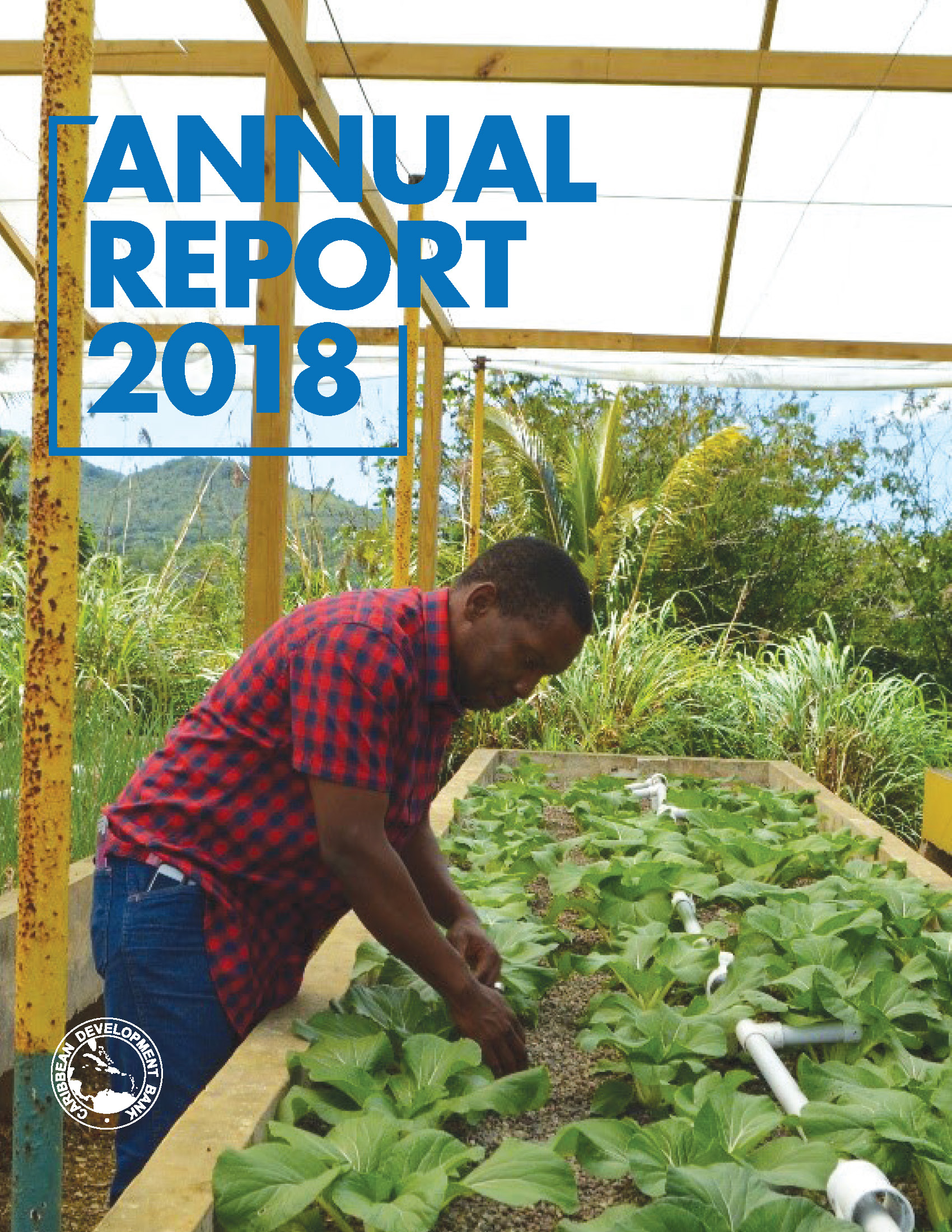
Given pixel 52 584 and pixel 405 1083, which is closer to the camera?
pixel 52 584

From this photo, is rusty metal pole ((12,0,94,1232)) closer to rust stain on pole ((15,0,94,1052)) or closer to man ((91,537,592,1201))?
rust stain on pole ((15,0,94,1052))

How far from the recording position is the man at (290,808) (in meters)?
1.84

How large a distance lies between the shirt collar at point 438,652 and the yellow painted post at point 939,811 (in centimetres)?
333

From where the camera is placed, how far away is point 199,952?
2.02 metres

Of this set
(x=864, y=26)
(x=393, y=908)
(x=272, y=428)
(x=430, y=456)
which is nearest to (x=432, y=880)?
(x=393, y=908)

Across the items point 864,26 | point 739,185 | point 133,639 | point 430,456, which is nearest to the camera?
point 864,26

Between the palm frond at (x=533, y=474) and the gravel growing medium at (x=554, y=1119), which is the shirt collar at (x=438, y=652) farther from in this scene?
the palm frond at (x=533, y=474)

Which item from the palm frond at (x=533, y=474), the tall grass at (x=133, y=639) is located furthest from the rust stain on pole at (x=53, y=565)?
the palm frond at (x=533, y=474)

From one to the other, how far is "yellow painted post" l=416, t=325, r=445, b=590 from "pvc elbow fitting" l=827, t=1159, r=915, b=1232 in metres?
5.13

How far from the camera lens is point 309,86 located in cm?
355

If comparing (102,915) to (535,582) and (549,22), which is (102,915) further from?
(549,22)

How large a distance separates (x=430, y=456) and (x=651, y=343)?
2.10 m

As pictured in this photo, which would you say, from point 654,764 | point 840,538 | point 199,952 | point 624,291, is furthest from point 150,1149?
point 840,538

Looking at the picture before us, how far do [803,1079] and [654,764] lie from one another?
427cm
